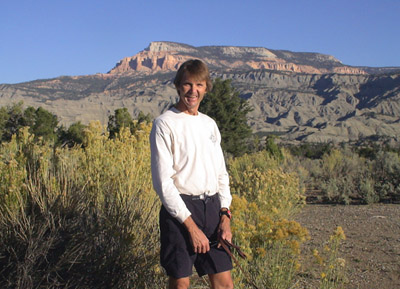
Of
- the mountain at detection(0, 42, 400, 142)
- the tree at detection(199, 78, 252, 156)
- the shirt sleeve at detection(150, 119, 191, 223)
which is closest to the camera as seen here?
the shirt sleeve at detection(150, 119, 191, 223)

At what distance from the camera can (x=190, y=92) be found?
8.05 feet

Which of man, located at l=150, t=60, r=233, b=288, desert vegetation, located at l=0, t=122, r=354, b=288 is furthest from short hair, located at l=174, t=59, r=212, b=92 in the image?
desert vegetation, located at l=0, t=122, r=354, b=288

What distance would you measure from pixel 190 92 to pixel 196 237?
2.75 feet

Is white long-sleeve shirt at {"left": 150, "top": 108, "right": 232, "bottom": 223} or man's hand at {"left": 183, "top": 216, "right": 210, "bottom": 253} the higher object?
white long-sleeve shirt at {"left": 150, "top": 108, "right": 232, "bottom": 223}

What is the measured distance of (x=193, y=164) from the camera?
240 cm

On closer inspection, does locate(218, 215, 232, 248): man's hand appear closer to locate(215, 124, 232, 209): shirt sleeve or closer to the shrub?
locate(215, 124, 232, 209): shirt sleeve

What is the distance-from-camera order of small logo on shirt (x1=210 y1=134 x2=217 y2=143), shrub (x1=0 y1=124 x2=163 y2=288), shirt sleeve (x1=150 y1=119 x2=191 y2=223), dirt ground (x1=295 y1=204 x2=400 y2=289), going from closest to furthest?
shirt sleeve (x1=150 y1=119 x2=191 y2=223) < small logo on shirt (x1=210 y1=134 x2=217 y2=143) < shrub (x1=0 y1=124 x2=163 y2=288) < dirt ground (x1=295 y1=204 x2=400 y2=289)

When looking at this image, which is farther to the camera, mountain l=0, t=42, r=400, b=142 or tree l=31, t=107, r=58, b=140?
mountain l=0, t=42, r=400, b=142

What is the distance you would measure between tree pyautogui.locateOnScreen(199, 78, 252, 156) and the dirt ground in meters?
13.7

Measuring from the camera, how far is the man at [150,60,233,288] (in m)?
2.28

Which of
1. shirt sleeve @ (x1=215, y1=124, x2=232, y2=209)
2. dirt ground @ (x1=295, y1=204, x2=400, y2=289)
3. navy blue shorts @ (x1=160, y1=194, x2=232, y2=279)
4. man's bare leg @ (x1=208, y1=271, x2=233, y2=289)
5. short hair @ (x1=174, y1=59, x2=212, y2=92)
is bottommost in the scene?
dirt ground @ (x1=295, y1=204, x2=400, y2=289)

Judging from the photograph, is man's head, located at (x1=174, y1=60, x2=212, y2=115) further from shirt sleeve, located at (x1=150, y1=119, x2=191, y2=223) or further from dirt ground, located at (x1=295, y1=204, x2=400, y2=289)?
dirt ground, located at (x1=295, y1=204, x2=400, y2=289)

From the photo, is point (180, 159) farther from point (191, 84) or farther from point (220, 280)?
point (220, 280)

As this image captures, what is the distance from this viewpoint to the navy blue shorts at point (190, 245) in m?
2.31
